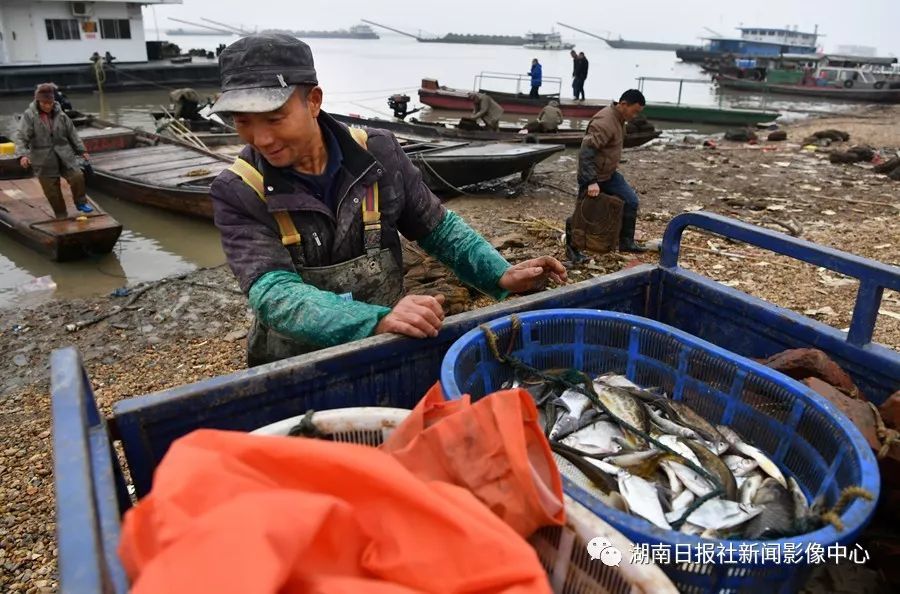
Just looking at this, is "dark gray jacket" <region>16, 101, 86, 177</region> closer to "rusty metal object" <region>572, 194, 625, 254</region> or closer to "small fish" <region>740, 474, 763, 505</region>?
"rusty metal object" <region>572, 194, 625, 254</region>

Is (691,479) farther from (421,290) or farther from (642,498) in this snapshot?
(421,290)

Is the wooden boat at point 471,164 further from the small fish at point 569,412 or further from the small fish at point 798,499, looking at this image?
the small fish at point 798,499

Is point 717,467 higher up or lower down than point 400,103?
lower down

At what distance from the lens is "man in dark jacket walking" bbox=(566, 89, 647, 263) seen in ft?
24.9

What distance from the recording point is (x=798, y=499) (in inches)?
69.3

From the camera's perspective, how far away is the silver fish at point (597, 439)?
6.24 feet

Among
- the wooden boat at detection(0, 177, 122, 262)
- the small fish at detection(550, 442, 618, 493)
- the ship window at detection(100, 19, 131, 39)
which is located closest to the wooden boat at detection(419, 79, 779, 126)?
the ship window at detection(100, 19, 131, 39)

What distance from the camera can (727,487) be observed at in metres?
1.78

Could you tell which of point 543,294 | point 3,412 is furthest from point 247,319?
point 543,294

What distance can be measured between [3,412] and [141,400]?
425 cm

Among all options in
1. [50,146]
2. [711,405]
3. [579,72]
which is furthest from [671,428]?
[579,72]

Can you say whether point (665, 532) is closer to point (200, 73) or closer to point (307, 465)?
point (307, 465)

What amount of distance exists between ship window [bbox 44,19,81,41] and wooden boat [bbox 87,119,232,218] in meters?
17.3

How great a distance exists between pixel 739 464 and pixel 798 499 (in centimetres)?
20
